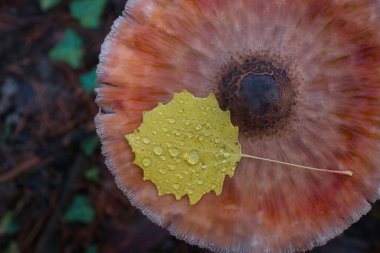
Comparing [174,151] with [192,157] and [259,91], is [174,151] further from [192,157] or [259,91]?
[259,91]

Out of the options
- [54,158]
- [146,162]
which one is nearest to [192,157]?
[146,162]

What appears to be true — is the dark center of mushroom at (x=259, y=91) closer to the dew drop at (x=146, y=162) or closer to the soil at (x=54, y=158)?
the dew drop at (x=146, y=162)

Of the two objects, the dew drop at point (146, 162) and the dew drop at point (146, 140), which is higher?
the dew drop at point (146, 140)

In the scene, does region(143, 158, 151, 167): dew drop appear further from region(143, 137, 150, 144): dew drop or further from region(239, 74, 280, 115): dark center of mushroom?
region(239, 74, 280, 115): dark center of mushroom

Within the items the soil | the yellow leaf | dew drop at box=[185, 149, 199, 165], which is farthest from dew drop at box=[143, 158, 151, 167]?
the soil

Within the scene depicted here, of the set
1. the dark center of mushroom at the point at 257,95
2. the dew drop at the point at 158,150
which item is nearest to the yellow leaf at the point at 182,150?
the dew drop at the point at 158,150

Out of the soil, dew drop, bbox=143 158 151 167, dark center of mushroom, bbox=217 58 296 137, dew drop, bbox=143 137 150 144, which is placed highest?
dark center of mushroom, bbox=217 58 296 137

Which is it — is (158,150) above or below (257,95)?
below
